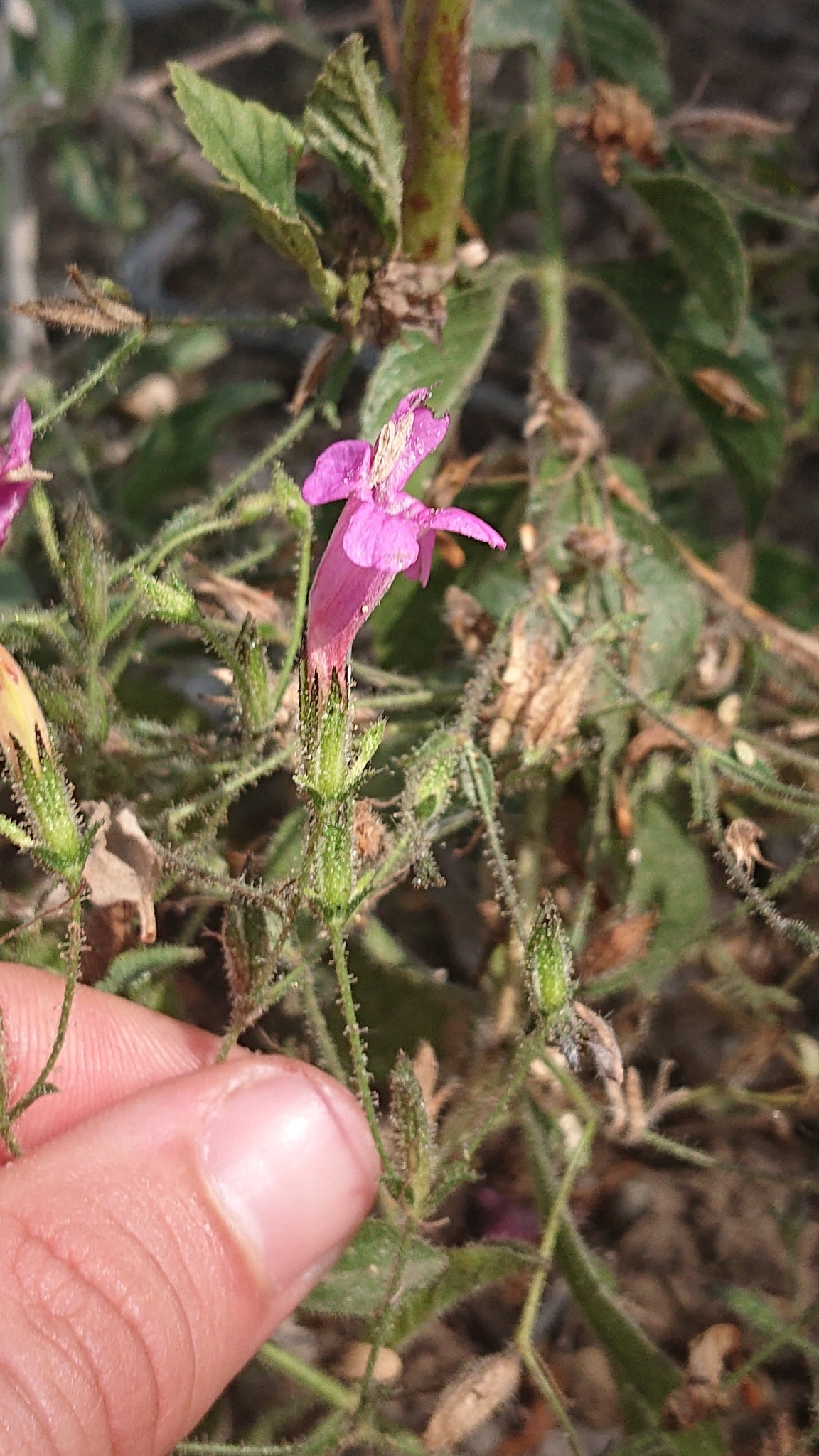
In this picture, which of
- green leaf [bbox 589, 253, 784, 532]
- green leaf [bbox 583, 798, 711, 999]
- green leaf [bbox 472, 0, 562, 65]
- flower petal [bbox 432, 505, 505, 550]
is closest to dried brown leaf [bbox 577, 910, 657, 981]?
green leaf [bbox 583, 798, 711, 999]

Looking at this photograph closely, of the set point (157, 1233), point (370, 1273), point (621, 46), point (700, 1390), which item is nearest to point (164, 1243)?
point (157, 1233)

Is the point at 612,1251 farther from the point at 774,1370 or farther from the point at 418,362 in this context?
the point at 418,362

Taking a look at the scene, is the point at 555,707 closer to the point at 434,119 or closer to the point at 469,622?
the point at 469,622

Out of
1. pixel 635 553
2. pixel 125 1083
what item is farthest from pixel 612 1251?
pixel 635 553

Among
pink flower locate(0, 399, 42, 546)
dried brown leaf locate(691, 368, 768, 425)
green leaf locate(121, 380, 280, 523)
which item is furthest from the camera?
green leaf locate(121, 380, 280, 523)

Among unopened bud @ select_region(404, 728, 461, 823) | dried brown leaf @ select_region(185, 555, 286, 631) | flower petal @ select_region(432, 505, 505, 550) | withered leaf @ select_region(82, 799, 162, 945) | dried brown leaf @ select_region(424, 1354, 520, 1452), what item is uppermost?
flower petal @ select_region(432, 505, 505, 550)

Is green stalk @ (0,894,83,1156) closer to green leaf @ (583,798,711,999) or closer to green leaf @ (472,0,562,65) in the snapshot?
green leaf @ (583,798,711,999)
